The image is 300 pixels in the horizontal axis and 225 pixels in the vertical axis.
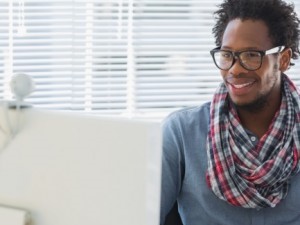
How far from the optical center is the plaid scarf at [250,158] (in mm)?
1315

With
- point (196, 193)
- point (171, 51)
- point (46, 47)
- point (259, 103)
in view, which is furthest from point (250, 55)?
point (46, 47)

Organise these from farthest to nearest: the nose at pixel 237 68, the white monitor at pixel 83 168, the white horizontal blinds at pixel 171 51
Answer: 1. the white horizontal blinds at pixel 171 51
2. the nose at pixel 237 68
3. the white monitor at pixel 83 168

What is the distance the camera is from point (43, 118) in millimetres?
625

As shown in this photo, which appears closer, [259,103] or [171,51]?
[259,103]

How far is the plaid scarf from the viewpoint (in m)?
1.32

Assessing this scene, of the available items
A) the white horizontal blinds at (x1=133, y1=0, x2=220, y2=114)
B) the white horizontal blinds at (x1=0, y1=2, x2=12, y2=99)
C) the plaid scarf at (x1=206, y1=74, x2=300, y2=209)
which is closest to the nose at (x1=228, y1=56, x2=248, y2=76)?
the plaid scarf at (x1=206, y1=74, x2=300, y2=209)

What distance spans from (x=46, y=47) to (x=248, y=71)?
914 mm

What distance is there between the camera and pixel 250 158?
1.35m

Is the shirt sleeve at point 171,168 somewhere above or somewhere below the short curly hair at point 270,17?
below

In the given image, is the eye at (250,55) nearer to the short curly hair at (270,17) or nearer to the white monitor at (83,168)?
the short curly hair at (270,17)

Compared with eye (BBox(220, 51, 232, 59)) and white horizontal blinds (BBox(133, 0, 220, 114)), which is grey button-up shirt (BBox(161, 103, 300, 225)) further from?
white horizontal blinds (BBox(133, 0, 220, 114))

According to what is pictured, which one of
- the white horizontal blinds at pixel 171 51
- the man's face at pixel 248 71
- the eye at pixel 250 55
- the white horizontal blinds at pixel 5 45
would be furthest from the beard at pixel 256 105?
the white horizontal blinds at pixel 5 45

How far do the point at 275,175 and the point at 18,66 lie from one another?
1.10 m

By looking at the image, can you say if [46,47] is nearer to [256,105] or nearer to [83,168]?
[256,105]
